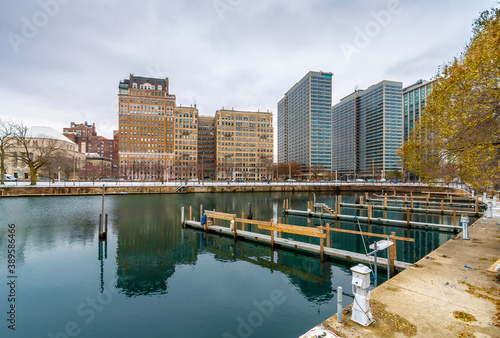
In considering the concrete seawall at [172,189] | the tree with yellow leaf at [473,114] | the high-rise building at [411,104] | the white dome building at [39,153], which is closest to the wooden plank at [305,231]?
the tree with yellow leaf at [473,114]

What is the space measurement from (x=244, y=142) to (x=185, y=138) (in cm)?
3509

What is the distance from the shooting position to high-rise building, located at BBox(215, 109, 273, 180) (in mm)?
142500

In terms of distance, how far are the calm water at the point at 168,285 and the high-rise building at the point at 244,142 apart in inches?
4725

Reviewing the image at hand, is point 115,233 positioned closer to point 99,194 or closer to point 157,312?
point 157,312

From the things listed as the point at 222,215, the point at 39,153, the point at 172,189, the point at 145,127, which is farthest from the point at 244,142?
the point at 222,215

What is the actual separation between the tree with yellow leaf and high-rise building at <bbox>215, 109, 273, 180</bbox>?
407 ft

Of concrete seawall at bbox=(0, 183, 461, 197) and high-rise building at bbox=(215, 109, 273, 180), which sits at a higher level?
high-rise building at bbox=(215, 109, 273, 180)

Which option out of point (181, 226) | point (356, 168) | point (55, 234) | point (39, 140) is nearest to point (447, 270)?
point (181, 226)

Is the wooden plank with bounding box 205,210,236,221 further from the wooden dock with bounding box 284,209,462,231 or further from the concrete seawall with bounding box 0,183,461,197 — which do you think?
the concrete seawall with bounding box 0,183,461,197

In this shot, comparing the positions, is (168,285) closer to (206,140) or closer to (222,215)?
(222,215)

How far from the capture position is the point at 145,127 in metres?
127

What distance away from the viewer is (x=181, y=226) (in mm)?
24875

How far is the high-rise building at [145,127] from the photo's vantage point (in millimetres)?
121375

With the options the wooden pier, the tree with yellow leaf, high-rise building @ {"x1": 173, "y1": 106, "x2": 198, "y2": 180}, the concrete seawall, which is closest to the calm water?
the wooden pier
